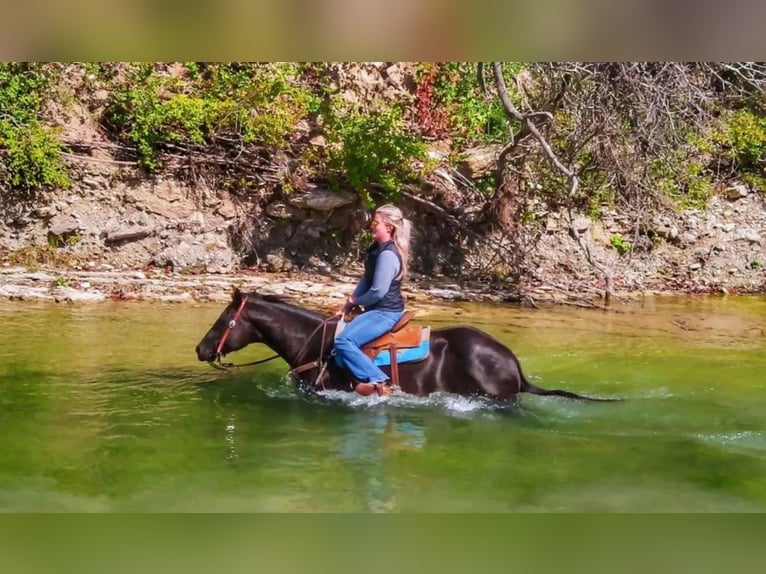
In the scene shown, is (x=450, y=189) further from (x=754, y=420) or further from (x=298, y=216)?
(x=754, y=420)

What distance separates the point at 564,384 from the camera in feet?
28.1

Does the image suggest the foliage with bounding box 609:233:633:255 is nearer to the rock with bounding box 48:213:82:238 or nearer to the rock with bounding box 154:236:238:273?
the rock with bounding box 154:236:238:273

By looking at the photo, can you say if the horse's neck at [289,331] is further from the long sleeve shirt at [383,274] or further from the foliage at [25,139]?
the foliage at [25,139]

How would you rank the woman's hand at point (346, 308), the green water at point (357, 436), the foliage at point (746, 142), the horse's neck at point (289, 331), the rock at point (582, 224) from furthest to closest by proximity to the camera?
the foliage at point (746, 142), the rock at point (582, 224), the horse's neck at point (289, 331), the woman's hand at point (346, 308), the green water at point (357, 436)

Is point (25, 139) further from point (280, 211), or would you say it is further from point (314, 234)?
point (314, 234)

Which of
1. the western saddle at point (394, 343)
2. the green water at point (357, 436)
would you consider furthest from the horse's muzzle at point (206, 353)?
the western saddle at point (394, 343)

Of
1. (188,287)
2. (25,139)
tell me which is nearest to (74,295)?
(188,287)

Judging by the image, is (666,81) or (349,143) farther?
(349,143)

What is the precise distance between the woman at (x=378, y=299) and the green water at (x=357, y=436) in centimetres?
30

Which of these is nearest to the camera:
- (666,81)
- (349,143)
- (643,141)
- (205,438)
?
(205,438)

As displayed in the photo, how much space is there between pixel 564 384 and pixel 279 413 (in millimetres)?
3108

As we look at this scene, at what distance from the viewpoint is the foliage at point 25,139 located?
14.5 meters

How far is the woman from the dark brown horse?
0.65 feet
